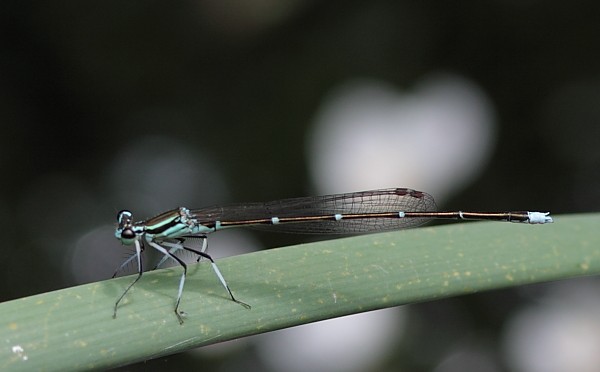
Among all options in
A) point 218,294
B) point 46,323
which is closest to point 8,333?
point 46,323

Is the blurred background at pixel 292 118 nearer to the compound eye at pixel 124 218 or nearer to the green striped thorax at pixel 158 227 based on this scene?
the green striped thorax at pixel 158 227

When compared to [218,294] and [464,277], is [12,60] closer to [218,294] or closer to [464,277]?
[218,294]

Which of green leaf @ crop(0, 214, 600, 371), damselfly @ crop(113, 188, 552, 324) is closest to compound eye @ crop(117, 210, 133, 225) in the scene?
damselfly @ crop(113, 188, 552, 324)

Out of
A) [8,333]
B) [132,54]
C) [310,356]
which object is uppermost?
[132,54]

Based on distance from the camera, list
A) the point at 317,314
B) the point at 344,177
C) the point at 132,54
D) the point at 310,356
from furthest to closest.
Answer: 1. the point at 132,54
2. the point at 344,177
3. the point at 310,356
4. the point at 317,314

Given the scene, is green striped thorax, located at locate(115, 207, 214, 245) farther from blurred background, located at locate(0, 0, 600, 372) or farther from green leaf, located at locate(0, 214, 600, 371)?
blurred background, located at locate(0, 0, 600, 372)

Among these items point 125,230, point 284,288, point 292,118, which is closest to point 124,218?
point 125,230

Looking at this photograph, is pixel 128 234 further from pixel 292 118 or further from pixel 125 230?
pixel 292 118

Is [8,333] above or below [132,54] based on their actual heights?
below

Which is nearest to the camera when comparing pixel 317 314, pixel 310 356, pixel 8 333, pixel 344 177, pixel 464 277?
pixel 8 333
